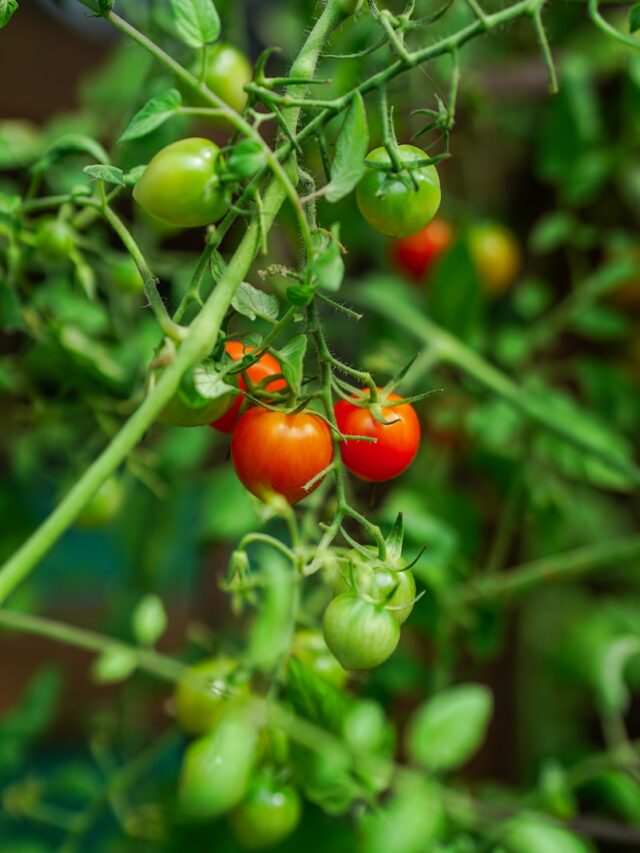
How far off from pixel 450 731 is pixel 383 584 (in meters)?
0.43

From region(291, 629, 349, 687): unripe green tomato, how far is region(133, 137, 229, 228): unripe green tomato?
304 millimetres

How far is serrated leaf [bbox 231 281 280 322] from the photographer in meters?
0.34

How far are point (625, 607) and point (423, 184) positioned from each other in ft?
3.03

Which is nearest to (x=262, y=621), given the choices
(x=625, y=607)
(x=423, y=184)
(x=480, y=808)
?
(x=480, y=808)

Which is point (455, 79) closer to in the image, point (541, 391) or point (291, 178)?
point (291, 178)

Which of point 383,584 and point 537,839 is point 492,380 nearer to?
point 537,839

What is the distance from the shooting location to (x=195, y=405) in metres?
0.31

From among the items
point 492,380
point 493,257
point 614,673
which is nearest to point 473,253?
point 493,257

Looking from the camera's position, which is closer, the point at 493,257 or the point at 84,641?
the point at 84,641

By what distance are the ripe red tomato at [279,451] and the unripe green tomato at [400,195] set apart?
0.08 metres

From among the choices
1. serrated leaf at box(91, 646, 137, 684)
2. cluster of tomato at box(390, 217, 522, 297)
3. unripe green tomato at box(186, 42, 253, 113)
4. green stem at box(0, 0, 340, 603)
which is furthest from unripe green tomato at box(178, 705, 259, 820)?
cluster of tomato at box(390, 217, 522, 297)

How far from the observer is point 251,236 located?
31cm

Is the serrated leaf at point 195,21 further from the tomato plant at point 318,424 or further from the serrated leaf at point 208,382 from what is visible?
the serrated leaf at point 208,382

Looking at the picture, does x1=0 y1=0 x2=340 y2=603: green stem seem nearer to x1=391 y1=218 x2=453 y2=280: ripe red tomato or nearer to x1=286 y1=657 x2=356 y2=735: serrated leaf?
x1=286 y1=657 x2=356 y2=735: serrated leaf
